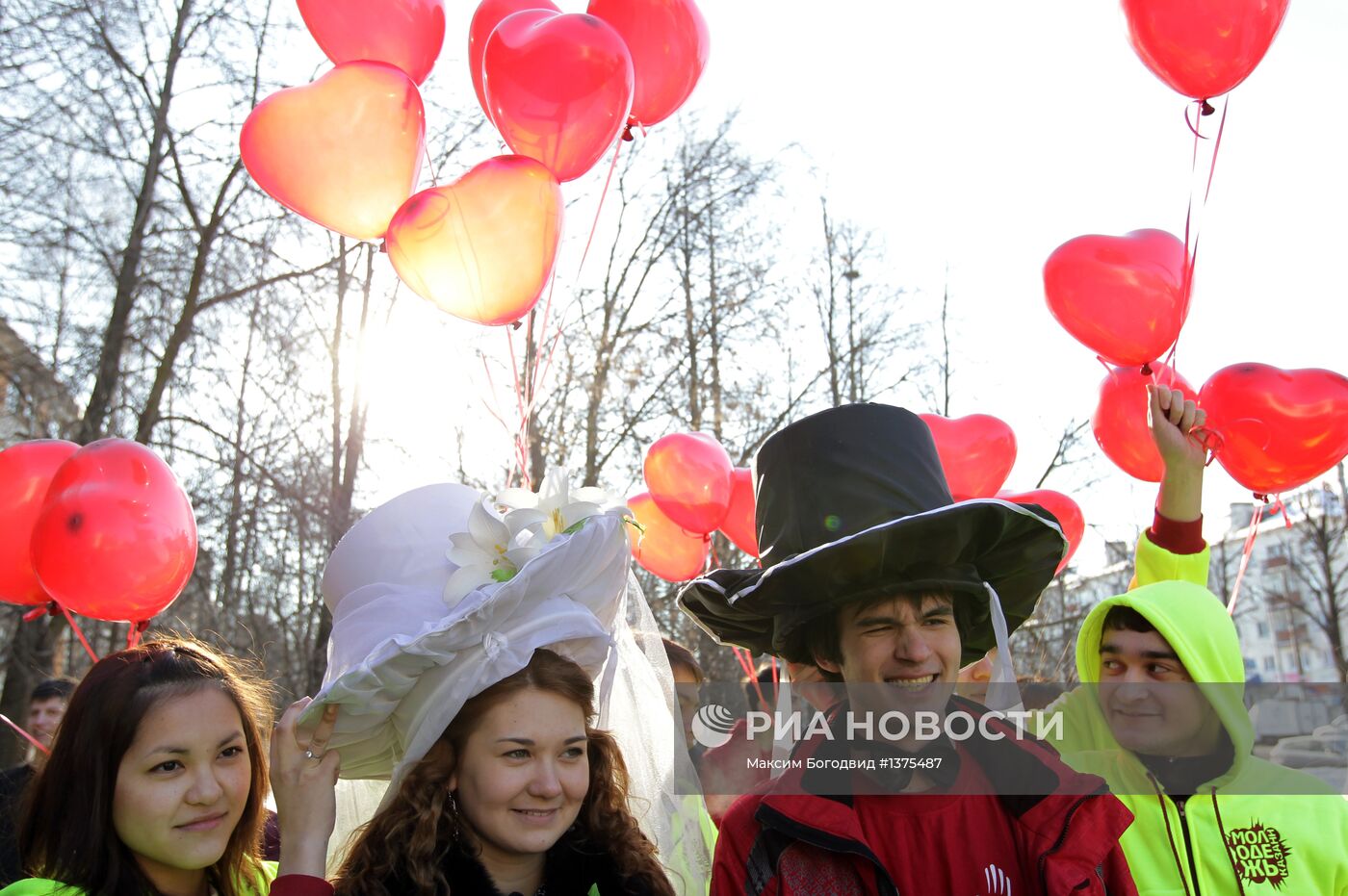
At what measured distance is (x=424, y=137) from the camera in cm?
351

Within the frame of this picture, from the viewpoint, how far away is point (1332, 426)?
11.7ft

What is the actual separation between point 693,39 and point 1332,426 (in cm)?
250

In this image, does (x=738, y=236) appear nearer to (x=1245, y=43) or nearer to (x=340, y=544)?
(x=1245, y=43)

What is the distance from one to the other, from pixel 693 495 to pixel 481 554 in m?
2.64

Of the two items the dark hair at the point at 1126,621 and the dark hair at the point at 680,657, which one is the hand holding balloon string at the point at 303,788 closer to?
the dark hair at the point at 1126,621

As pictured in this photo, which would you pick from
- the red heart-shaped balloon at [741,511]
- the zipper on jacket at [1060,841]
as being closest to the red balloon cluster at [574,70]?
the red heart-shaped balloon at [741,511]

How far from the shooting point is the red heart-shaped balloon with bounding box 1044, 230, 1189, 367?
11.8 feet

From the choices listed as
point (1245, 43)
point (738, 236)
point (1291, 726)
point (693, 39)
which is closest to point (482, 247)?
point (693, 39)

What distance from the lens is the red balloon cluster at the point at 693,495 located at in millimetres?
4832

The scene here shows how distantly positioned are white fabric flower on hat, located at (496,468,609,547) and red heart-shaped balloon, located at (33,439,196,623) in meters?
1.55

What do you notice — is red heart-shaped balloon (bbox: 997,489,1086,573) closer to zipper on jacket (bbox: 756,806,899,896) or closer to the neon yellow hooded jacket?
the neon yellow hooded jacket

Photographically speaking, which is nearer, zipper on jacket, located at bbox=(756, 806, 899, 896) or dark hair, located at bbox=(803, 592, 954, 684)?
zipper on jacket, located at bbox=(756, 806, 899, 896)

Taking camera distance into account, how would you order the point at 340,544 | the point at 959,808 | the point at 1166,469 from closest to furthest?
the point at 959,808 → the point at 340,544 → the point at 1166,469

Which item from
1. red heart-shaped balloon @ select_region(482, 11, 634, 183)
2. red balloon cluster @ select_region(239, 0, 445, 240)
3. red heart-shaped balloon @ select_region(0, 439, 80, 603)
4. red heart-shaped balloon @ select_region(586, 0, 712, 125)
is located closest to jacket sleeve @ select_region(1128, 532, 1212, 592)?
red heart-shaped balloon @ select_region(482, 11, 634, 183)
